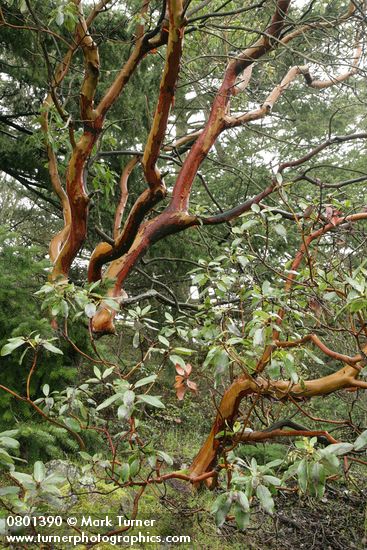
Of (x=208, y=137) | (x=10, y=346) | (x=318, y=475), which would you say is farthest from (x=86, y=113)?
(x=318, y=475)

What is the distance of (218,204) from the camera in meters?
5.21

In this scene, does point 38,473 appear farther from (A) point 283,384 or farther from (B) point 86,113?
(B) point 86,113

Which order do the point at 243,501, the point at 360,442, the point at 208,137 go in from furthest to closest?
the point at 208,137, the point at 243,501, the point at 360,442

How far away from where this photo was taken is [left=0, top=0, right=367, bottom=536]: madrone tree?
2.43 m

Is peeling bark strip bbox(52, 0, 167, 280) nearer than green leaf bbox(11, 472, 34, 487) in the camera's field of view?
No

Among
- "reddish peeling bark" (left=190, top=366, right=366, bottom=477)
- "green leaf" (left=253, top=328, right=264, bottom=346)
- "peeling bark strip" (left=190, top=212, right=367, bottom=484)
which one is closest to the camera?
"green leaf" (left=253, top=328, right=264, bottom=346)

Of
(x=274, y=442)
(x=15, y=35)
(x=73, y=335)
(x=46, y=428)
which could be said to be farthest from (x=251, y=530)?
(x=15, y=35)

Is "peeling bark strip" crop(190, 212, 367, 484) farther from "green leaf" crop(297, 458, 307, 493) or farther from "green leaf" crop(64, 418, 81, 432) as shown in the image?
"green leaf" crop(64, 418, 81, 432)

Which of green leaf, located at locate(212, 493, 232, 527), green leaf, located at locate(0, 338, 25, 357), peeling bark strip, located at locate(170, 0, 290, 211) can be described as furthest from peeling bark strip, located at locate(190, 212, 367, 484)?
peeling bark strip, located at locate(170, 0, 290, 211)

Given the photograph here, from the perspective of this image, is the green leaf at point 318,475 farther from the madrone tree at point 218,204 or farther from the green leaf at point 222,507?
the green leaf at point 222,507

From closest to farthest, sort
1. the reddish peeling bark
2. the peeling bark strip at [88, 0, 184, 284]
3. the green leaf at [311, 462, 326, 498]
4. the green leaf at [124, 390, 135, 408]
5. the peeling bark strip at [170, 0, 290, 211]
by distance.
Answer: the green leaf at [311, 462, 326, 498]
the green leaf at [124, 390, 135, 408]
the reddish peeling bark
the peeling bark strip at [88, 0, 184, 284]
the peeling bark strip at [170, 0, 290, 211]

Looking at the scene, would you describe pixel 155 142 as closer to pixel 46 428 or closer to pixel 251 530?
pixel 46 428

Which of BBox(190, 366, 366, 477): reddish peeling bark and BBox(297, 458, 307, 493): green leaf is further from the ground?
BBox(190, 366, 366, 477): reddish peeling bark

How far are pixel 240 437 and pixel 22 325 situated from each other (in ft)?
6.10
